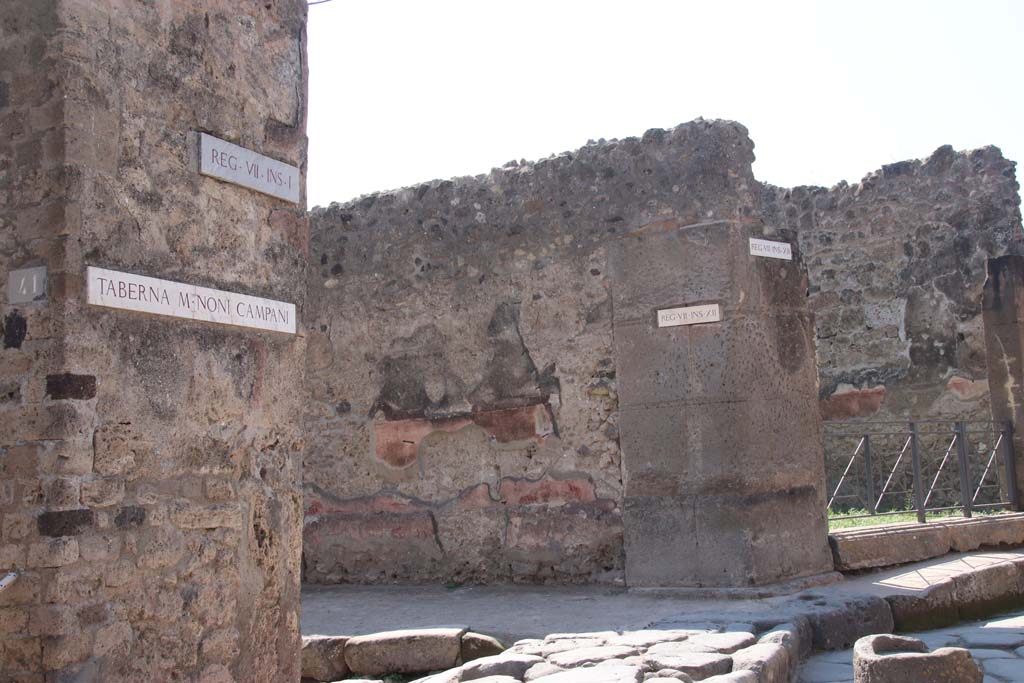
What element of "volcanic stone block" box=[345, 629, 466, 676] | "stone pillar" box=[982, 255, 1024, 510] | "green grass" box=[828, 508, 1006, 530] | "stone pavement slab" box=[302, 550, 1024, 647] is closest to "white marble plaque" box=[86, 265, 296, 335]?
"volcanic stone block" box=[345, 629, 466, 676]

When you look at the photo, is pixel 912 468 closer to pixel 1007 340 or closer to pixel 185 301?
pixel 1007 340

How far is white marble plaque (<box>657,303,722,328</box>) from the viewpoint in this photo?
5.99m

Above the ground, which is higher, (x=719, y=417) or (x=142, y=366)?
(x=142, y=366)

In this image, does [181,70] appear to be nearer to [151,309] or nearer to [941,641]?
[151,309]

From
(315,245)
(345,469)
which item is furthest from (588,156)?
(345,469)

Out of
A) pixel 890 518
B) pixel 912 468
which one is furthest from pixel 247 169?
pixel 912 468

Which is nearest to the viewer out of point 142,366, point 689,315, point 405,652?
point 142,366

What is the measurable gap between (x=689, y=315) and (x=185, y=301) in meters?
3.14

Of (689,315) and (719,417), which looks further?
(689,315)

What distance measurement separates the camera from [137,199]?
11.9 ft

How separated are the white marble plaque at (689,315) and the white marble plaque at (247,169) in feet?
8.42

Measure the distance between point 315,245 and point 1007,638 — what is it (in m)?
4.84

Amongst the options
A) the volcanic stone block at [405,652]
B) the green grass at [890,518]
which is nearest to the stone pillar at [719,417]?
the volcanic stone block at [405,652]

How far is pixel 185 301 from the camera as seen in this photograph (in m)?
3.75
